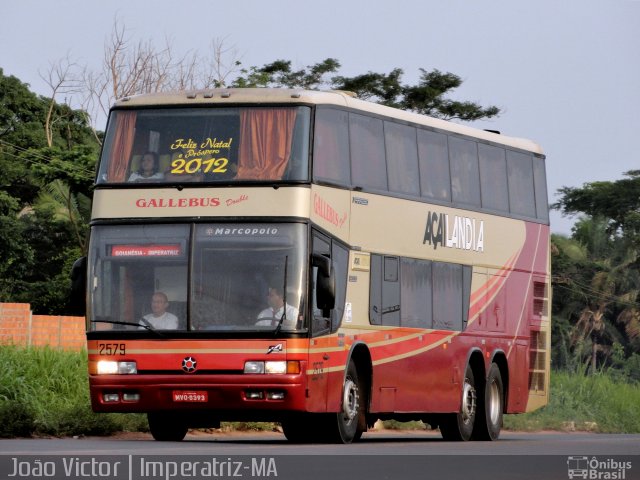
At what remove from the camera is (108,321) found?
1952 centimetres

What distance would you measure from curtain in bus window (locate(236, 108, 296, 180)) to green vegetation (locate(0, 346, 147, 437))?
4.85 metres

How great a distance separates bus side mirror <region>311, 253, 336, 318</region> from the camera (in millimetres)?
19094

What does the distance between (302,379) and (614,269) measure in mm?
47761

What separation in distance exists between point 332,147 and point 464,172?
14.8ft

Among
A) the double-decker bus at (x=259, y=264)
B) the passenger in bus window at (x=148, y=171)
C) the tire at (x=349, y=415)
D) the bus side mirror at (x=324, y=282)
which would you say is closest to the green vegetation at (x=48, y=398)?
the double-decker bus at (x=259, y=264)

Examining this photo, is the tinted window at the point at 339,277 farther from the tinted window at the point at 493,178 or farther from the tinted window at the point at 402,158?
the tinted window at the point at 493,178

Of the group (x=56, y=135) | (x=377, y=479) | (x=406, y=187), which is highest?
(x=56, y=135)

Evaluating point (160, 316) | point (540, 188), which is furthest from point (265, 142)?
point (540, 188)

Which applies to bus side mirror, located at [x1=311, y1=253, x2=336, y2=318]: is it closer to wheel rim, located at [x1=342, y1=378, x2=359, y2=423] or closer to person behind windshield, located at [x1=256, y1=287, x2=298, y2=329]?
person behind windshield, located at [x1=256, y1=287, x2=298, y2=329]

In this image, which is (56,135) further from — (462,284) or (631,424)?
(462,284)

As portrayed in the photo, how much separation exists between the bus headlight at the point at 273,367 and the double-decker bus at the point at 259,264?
0.02 metres

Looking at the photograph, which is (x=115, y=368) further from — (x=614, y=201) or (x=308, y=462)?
(x=614, y=201)

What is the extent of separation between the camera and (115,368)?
19547 mm

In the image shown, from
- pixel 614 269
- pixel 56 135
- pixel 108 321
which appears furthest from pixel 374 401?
pixel 614 269
